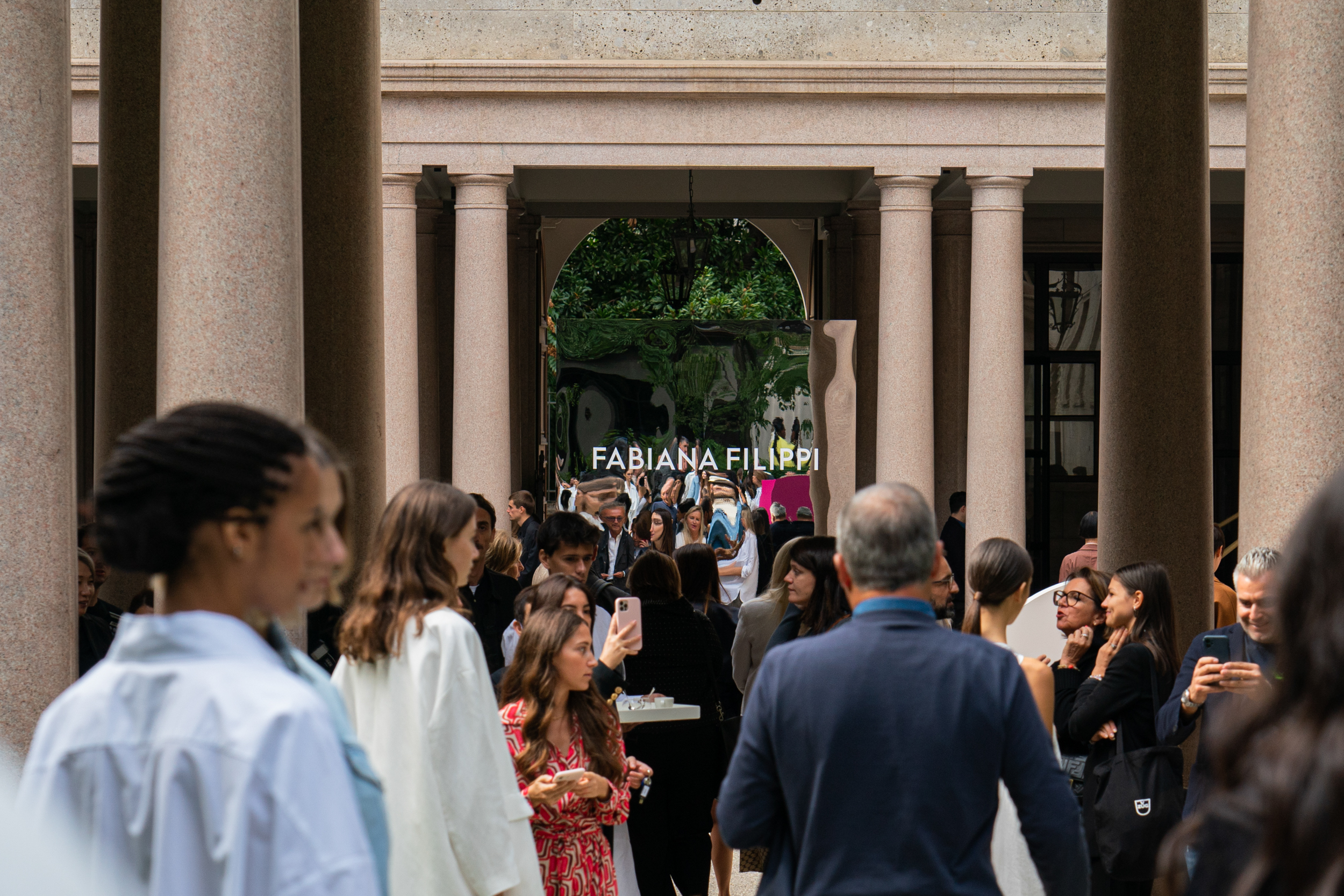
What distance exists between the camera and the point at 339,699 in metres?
2.68

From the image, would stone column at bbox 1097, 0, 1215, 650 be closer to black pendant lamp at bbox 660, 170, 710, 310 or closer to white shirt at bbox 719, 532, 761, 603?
white shirt at bbox 719, 532, 761, 603

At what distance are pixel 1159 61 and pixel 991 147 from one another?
31.1 feet

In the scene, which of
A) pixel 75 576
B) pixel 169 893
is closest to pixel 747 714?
pixel 169 893

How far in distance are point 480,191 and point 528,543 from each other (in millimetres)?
6819

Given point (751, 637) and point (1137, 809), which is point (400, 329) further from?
point (1137, 809)

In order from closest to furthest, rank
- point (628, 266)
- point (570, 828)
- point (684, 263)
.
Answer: point (570, 828)
point (684, 263)
point (628, 266)

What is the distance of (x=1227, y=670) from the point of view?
599cm

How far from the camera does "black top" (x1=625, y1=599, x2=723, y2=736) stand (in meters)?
8.41

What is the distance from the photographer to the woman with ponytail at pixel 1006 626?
531cm

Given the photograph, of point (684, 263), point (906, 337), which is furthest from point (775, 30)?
point (906, 337)

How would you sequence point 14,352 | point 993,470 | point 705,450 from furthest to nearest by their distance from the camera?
point 705,450, point 993,470, point 14,352

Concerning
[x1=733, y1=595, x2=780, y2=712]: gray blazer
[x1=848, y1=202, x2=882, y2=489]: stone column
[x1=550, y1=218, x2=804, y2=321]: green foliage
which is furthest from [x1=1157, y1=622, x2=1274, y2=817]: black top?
[x1=550, y1=218, x2=804, y2=321]: green foliage

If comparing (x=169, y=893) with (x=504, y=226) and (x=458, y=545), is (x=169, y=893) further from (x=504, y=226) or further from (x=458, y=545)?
(x=504, y=226)

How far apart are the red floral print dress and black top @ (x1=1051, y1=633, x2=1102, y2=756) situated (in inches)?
83.2
